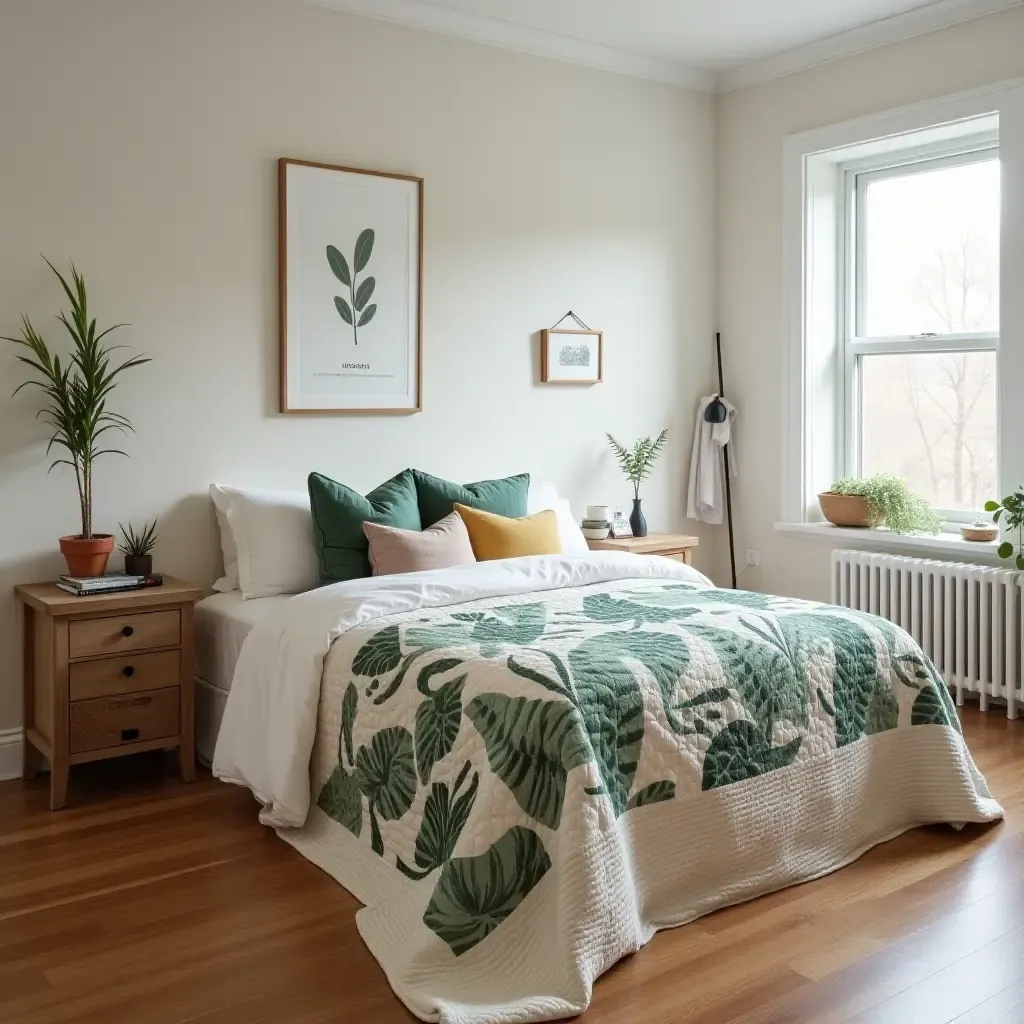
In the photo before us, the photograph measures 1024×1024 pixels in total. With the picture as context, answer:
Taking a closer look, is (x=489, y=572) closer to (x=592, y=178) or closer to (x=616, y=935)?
(x=616, y=935)

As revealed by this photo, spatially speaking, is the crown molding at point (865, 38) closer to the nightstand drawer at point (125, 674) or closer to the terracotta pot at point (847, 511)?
the terracotta pot at point (847, 511)

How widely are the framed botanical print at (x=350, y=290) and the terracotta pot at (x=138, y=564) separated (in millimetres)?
779

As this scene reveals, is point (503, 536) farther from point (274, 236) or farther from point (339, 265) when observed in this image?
Result: point (274, 236)

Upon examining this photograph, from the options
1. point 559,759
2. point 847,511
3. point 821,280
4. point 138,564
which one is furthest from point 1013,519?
point 138,564

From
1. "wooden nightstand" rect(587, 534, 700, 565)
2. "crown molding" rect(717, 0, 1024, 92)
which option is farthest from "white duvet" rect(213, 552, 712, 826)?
"crown molding" rect(717, 0, 1024, 92)

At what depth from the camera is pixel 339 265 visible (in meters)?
4.29

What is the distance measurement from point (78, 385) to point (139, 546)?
567 millimetres

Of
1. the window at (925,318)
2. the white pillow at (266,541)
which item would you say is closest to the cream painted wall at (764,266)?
the window at (925,318)

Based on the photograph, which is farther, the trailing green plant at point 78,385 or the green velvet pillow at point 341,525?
the green velvet pillow at point 341,525

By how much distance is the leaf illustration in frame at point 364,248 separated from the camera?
4.34 metres

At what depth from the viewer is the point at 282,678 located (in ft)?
10.6

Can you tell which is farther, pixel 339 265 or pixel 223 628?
pixel 339 265

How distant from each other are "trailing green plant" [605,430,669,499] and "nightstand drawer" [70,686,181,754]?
2.31 metres

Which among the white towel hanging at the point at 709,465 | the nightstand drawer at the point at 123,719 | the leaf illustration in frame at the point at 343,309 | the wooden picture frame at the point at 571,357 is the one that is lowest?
the nightstand drawer at the point at 123,719
